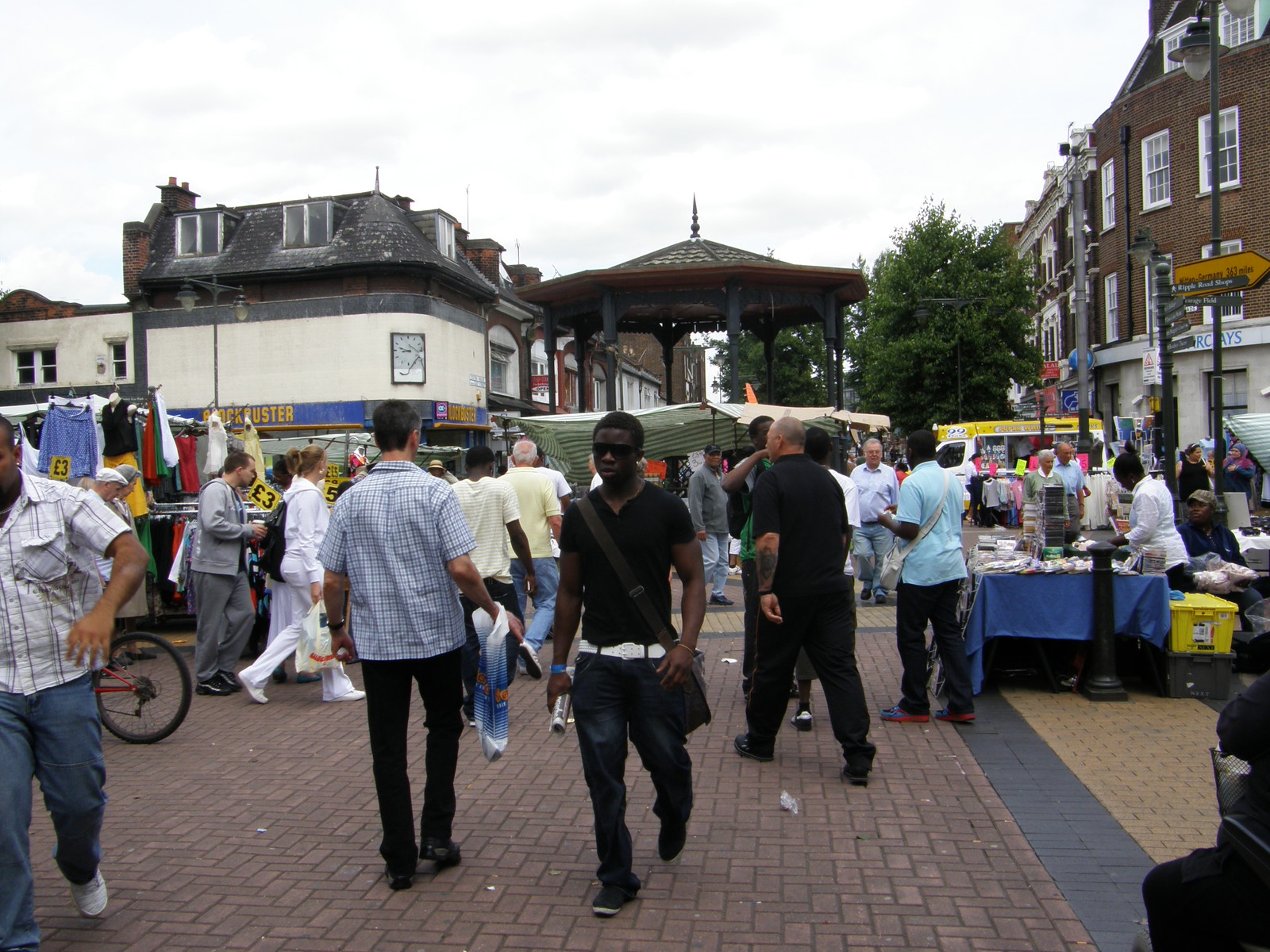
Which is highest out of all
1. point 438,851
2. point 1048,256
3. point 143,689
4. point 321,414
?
point 1048,256

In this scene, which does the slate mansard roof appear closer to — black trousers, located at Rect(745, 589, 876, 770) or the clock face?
the clock face

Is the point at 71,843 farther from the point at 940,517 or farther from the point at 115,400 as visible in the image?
the point at 115,400

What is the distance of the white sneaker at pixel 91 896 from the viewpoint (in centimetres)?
361

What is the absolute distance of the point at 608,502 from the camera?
381 cm

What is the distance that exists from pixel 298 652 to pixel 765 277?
9545 millimetres

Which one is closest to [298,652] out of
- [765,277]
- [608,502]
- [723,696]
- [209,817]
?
[209,817]

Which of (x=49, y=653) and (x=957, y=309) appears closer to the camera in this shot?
(x=49, y=653)

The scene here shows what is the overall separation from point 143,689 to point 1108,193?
115 feet

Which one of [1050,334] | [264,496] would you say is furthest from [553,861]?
[1050,334]

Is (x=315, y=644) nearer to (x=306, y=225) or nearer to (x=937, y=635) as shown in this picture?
(x=937, y=635)

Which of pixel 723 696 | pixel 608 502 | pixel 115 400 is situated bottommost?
pixel 723 696

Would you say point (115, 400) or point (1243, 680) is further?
point (115, 400)

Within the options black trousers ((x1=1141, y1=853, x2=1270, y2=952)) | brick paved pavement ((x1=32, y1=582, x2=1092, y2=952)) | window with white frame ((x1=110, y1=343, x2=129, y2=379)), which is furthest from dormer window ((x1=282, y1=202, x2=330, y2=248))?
black trousers ((x1=1141, y1=853, x2=1270, y2=952))

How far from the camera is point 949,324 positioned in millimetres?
36000
